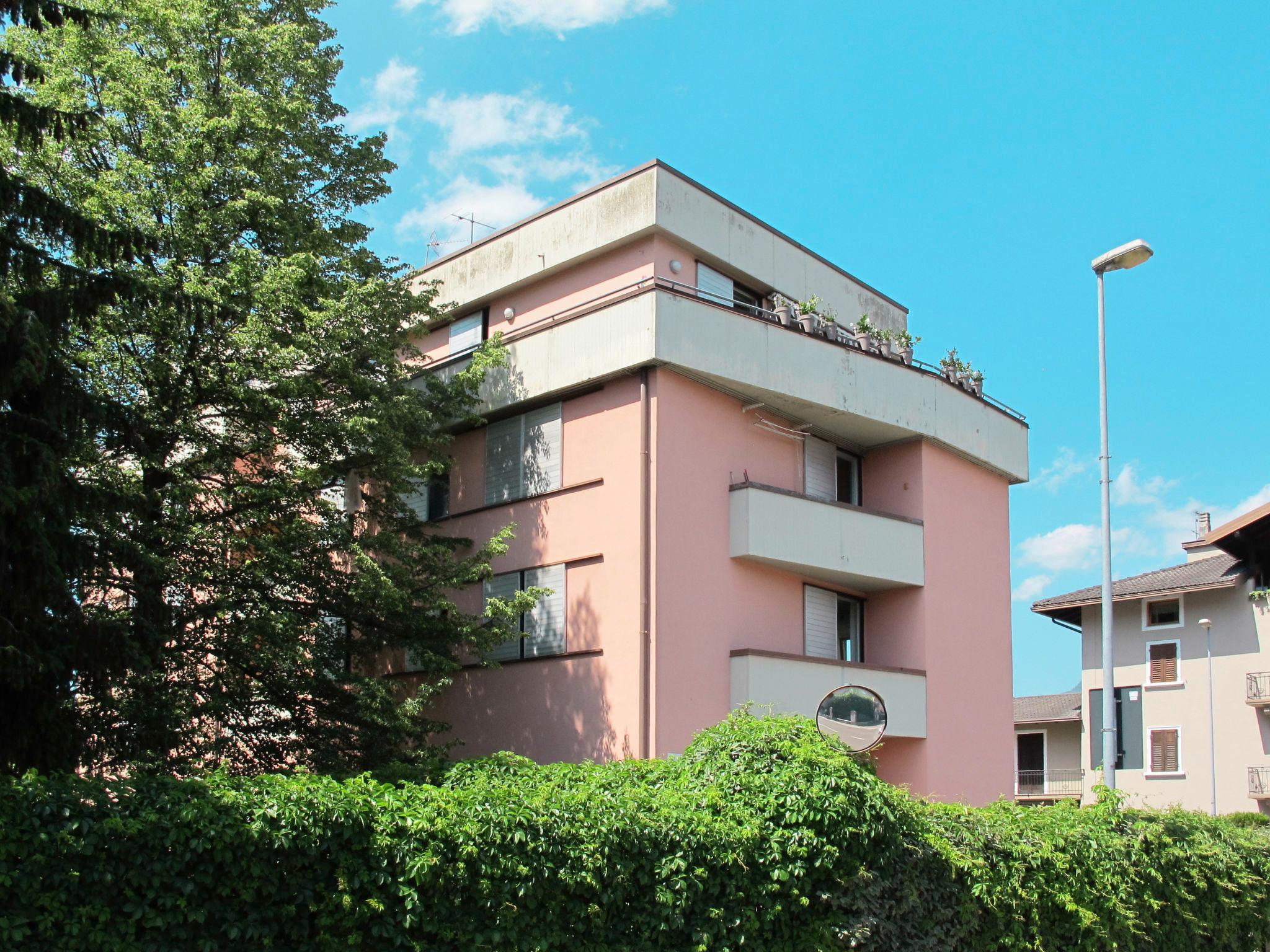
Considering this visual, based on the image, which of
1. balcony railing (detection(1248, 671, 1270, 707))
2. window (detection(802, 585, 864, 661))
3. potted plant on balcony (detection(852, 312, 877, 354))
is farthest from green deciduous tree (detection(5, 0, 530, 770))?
balcony railing (detection(1248, 671, 1270, 707))

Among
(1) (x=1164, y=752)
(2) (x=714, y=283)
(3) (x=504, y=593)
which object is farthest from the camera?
(1) (x=1164, y=752)

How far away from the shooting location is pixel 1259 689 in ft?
136

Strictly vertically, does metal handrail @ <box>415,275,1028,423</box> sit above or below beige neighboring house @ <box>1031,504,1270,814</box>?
above

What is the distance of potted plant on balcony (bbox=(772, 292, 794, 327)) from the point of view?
68.3ft

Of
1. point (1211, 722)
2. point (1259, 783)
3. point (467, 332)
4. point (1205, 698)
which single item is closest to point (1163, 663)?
point (1205, 698)

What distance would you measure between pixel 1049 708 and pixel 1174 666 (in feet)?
26.3

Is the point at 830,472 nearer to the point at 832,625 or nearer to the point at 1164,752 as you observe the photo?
the point at 832,625

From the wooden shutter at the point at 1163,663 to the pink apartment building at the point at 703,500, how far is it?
24.0 m

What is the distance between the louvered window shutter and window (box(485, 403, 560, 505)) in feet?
105

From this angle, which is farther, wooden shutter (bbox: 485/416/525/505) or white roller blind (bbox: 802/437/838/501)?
white roller blind (bbox: 802/437/838/501)

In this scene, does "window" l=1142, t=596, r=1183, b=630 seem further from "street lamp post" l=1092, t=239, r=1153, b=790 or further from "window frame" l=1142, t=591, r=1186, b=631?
"street lamp post" l=1092, t=239, r=1153, b=790

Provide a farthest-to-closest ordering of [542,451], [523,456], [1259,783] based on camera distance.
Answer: [1259,783]
[523,456]
[542,451]

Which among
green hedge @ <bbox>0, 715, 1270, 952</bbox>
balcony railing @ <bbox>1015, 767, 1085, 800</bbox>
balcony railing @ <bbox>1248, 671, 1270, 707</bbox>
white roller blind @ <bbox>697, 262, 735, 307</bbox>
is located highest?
white roller blind @ <bbox>697, 262, 735, 307</bbox>

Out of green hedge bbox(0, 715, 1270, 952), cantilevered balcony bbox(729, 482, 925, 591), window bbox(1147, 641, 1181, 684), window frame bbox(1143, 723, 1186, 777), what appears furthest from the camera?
window bbox(1147, 641, 1181, 684)
